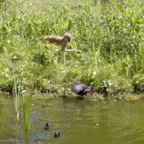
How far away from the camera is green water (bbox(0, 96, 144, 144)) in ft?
16.3

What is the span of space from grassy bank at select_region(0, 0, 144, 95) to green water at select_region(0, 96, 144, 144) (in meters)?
0.62

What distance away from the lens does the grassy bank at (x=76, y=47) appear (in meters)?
7.76

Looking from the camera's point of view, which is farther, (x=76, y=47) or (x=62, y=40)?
(x=76, y=47)

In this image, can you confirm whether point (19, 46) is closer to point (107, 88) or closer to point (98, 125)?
point (107, 88)

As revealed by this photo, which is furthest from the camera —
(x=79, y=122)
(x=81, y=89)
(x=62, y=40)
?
(x=62, y=40)

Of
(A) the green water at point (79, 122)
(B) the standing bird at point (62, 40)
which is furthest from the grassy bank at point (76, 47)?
(A) the green water at point (79, 122)

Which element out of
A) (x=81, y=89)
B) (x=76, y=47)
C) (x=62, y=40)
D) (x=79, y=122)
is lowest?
(x=79, y=122)

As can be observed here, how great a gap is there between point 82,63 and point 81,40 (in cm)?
119

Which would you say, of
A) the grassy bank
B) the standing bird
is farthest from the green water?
the standing bird

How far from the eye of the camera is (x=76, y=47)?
30.7ft

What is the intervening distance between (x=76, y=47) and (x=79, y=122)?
3862 mm

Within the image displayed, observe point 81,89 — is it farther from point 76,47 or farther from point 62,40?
point 76,47

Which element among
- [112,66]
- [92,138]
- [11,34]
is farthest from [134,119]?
[11,34]

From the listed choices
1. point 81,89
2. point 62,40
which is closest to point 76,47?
point 62,40
